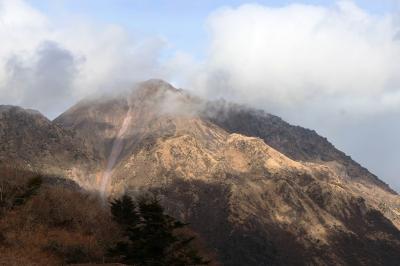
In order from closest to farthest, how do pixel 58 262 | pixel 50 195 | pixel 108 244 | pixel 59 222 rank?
pixel 58 262
pixel 108 244
pixel 59 222
pixel 50 195

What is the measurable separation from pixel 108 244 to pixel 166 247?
1175 cm

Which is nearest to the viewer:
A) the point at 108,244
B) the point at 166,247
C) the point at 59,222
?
the point at 166,247

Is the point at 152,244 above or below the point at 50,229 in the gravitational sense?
below

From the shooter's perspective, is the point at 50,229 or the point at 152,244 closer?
the point at 152,244

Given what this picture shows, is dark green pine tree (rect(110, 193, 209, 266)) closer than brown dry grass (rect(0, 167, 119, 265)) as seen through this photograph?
Yes

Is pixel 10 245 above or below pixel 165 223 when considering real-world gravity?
below

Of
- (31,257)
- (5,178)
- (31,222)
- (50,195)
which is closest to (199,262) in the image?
(31,257)

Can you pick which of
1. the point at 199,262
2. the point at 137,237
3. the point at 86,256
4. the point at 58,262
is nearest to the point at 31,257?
the point at 58,262

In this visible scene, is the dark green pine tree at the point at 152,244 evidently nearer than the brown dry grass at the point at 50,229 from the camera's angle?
Yes

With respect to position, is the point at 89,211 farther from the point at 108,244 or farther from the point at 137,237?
the point at 137,237

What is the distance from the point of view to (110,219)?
59062 mm

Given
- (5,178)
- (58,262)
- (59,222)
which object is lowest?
(58,262)

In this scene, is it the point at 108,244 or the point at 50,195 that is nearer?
the point at 108,244

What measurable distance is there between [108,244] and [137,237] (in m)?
11.0
